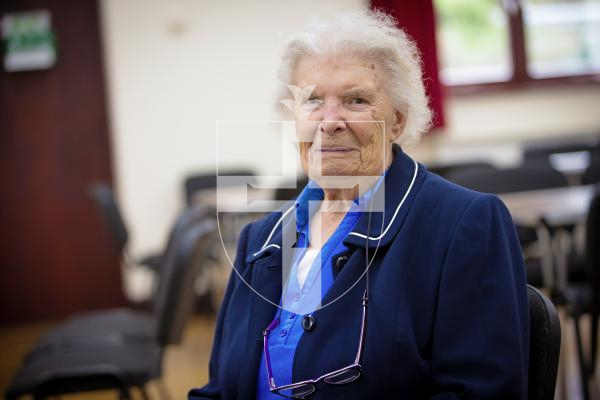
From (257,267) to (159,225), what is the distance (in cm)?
426

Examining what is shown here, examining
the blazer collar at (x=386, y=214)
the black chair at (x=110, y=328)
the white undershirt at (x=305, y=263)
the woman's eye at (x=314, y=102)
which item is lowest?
the black chair at (x=110, y=328)

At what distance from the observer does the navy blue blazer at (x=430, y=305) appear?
1.05 meters

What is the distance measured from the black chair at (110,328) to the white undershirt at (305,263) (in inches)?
44.5

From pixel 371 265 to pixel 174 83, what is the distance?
4.47 metres

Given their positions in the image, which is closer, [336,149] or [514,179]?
[336,149]

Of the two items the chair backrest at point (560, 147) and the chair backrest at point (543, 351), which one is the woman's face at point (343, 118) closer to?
the chair backrest at point (543, 351)

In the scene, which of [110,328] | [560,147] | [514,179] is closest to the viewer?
[110,328]

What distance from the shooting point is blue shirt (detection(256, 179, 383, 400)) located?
117cm

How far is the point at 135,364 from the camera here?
2.15 meters

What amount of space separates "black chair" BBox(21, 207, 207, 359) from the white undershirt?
A: 113 centimetres

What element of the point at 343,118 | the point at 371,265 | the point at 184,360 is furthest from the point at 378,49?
the point at 184,360

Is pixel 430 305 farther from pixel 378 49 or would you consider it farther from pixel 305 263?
pixel 378 49

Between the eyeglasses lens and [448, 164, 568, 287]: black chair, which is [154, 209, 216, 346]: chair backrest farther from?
[448, 164, 568, 287]: black chair

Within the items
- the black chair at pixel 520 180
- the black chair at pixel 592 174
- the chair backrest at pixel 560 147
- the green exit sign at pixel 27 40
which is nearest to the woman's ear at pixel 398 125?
the black chair at pixel 520 180
